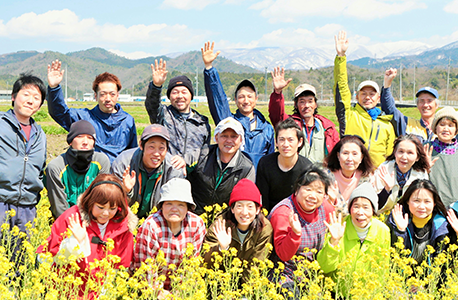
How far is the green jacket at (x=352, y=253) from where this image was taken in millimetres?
4137

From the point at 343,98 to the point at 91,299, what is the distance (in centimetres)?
452

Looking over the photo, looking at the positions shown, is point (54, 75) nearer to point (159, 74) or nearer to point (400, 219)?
point (159, 74)

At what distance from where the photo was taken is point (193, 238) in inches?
174

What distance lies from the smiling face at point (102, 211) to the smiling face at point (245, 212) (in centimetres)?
128

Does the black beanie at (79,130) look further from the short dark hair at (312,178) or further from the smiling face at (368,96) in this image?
the smiling face at (368,96)

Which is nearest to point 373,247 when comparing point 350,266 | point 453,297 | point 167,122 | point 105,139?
point 350,266

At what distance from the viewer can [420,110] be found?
251 inches

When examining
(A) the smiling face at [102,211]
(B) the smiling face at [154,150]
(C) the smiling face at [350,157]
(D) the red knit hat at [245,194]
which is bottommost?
(A) the smiling face at [102,211]

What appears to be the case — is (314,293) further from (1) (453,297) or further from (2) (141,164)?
(2) (141,164)

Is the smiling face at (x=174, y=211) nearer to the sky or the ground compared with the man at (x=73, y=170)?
nearer to the ground

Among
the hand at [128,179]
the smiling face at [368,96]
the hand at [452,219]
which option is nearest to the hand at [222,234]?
the hand at [128,179]

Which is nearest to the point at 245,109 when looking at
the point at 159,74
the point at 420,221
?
the point at 159,74

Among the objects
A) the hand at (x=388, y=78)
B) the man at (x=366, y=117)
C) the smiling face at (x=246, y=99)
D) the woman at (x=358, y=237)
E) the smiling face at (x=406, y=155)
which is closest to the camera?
the woman at (x=358, y=237)

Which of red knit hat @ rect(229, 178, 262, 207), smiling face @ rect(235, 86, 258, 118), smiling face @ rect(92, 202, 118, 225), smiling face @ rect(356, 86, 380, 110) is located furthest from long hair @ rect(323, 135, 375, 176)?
smiling face @ rect(92, 202, 118, 225)
